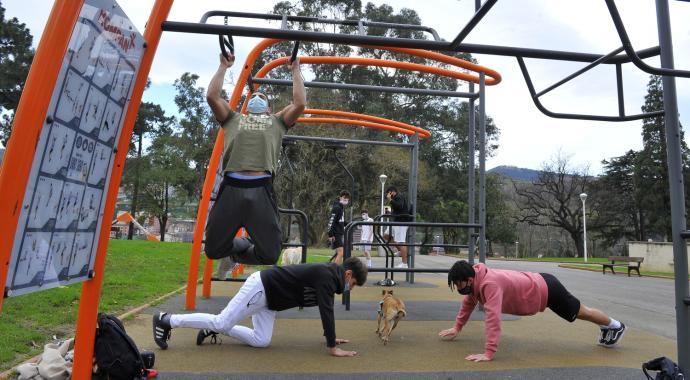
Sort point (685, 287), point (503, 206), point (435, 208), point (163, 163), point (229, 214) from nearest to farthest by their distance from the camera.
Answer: point (685, 287)
point (229, 214)
point (435, 208)
point (163, 163)
point (503, 206)

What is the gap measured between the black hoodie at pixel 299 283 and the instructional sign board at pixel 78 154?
1.49 meters

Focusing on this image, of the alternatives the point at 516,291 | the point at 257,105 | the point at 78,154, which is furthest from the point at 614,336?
the point at 78,154

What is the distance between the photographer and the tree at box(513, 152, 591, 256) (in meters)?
39.6

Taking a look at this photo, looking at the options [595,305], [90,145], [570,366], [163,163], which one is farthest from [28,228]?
[163,163]

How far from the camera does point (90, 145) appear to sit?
87.7 inches

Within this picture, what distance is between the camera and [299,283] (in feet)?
12.0

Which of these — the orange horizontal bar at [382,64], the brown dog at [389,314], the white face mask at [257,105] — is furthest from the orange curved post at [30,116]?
the orange horizontal bar at [382,64]

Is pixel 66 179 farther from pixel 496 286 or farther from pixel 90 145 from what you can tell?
pixel 496 286

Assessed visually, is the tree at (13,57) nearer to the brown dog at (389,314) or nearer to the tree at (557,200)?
the brown dog at (389,314)

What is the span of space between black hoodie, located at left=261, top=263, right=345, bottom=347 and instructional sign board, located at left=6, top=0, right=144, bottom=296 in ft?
4.90

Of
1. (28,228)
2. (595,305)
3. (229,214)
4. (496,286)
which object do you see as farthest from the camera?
(595,305)

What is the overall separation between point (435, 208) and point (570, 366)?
28.7m

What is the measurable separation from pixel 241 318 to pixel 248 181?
106cm

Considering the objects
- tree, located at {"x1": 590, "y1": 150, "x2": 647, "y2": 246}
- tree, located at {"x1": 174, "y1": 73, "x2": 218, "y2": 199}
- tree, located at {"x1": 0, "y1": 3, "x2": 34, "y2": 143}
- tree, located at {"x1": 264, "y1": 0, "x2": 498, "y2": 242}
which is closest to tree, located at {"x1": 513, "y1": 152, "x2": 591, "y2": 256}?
tree, located at {"x1": 590, "y1": 150, "x2": 647, "y2": 246}
